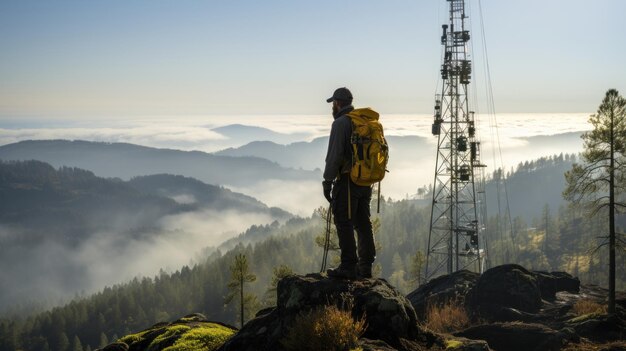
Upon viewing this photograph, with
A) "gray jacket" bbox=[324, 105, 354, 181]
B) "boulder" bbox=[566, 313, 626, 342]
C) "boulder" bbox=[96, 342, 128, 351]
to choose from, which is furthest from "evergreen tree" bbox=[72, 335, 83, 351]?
"gray jacket" bbox=[324, 105, 354, 181]

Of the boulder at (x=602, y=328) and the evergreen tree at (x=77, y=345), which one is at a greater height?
the boulder at (x=602, y=328)

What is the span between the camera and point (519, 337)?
1102 cm

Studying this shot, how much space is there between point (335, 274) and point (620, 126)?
20656 millimetres

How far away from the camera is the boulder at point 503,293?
16.8 metres

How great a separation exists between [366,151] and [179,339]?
5796 mm

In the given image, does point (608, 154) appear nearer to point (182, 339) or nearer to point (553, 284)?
point (553, 284)

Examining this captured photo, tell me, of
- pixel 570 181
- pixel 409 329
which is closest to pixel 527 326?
pixel 409 329

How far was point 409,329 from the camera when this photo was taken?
7816 mm

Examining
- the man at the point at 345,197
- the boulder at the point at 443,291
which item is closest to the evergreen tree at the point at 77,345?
the boulder at the point at 443,291

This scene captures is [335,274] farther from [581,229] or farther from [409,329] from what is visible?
[581,229]

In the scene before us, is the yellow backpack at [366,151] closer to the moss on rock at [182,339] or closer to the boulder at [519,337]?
the moss on rock at [182,339]

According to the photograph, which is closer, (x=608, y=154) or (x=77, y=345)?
(x=608, y=154)

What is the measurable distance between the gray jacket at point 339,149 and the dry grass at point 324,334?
2.62 metres

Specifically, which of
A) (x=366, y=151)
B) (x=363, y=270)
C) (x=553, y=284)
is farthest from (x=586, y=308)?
(x=366, y=151)
